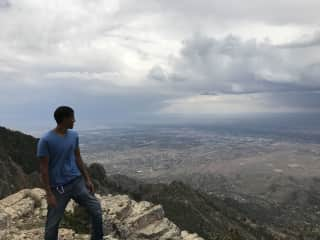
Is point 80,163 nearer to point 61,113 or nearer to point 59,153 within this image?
point 59,153

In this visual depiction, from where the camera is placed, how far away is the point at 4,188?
7169 centimetres

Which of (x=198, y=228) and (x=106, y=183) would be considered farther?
(x=106, y=183)

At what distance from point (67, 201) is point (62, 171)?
1085 mm

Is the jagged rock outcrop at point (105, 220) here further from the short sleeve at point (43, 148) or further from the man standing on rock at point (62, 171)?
the short sleeve at point (43, 148)

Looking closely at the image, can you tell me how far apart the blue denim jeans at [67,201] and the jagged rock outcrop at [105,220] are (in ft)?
12.6

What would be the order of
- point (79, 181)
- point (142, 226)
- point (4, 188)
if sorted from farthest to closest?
point (4, 188) → point (142, 226) → point (79, 181)

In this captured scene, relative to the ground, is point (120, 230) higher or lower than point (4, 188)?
higher

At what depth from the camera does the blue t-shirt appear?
12345 millimetres

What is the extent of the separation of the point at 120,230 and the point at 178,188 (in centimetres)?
11068

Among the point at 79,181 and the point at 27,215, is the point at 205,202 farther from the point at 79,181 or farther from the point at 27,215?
the point at 79,181

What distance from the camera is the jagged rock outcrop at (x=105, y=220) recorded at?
18266mm

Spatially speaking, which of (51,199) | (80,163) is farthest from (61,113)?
(51,199)

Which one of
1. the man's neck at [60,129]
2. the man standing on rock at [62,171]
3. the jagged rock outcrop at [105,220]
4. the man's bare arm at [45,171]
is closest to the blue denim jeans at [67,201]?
the man standing on rock at [62,171]

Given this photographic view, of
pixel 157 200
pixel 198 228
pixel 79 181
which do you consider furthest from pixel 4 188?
pixel 79 181
